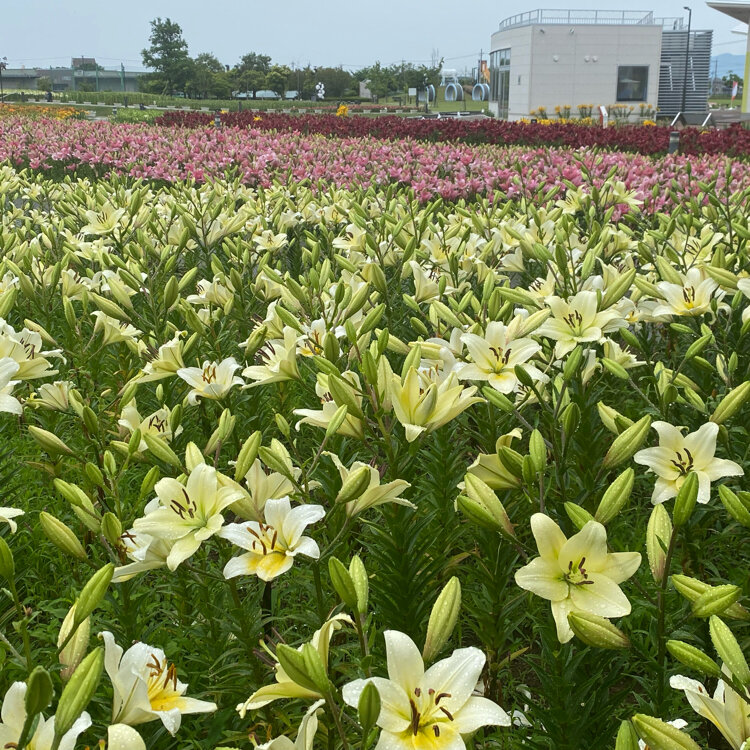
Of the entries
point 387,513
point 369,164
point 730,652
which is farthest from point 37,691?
point 369,164

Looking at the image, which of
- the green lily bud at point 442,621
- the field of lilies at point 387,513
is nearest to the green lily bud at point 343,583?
the field of lilies at point 387,513

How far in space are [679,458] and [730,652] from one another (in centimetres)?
60

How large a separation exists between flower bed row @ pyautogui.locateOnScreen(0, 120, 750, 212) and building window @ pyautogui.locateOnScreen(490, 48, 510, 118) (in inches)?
1323

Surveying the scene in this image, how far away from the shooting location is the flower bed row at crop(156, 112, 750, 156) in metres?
12.6

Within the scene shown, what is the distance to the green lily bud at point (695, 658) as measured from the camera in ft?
3.01

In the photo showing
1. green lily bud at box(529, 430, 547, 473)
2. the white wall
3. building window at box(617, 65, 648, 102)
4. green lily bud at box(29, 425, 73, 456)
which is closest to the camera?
green lily bud at box(529, 430, 547, 473)

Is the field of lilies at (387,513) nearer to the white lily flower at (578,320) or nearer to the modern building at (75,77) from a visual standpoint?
the white lily flower at (578,320)

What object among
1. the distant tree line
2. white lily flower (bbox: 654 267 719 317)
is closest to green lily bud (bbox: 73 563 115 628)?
white lily flower (bbox: 654 267 719 317)

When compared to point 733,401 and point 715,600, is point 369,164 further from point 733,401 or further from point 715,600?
point 715,600

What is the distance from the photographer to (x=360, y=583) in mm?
1001

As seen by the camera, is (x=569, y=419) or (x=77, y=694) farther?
(x=569, y=419)

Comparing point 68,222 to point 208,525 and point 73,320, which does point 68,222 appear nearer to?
point 73,320

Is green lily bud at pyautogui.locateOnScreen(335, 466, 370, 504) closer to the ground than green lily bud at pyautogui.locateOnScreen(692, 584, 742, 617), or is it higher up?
higher up

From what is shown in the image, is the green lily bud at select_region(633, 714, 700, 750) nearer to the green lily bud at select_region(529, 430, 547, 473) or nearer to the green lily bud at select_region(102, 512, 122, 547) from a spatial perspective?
the green lily bud at select_region(529, 430, 547, 473)
